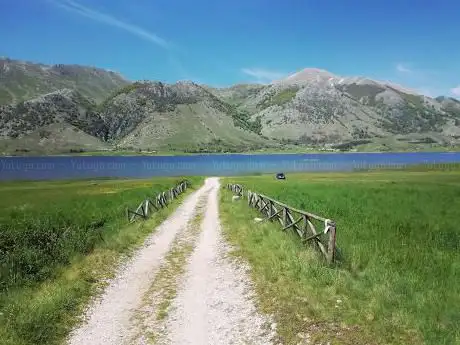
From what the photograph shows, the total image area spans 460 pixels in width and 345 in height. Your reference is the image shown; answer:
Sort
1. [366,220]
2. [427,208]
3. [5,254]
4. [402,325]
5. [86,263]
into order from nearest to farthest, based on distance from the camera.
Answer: [402,325] → [86,263] → [5,254] → [366,220] → [427,208]

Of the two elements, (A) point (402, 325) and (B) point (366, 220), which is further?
(B) point (366, 220)

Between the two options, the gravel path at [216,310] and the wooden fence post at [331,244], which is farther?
the wooden fence post at [331,244]

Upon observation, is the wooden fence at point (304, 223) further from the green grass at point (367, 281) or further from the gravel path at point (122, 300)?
the gravel path at point (122, 300)

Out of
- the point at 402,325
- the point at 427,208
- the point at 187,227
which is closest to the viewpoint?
the point at 402,325

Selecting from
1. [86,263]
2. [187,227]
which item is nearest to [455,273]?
[86,263]

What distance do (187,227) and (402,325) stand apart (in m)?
21.0

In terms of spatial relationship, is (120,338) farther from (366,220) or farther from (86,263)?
(366,220)

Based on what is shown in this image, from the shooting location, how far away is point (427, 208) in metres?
34.1

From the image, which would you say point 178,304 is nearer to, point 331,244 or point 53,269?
point 331,244

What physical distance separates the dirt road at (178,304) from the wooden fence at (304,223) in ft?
11.1

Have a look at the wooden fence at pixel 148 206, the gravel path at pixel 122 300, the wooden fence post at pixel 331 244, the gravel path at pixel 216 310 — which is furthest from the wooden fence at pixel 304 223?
the wooden fence at pixel 148 206

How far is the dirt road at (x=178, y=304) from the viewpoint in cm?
1173

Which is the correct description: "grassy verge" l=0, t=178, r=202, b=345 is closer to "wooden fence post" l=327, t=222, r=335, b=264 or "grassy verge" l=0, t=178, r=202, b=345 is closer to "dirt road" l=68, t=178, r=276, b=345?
"dirt road" l=68, t=178, r=276, b=345

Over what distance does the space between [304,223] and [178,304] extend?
838 cm
